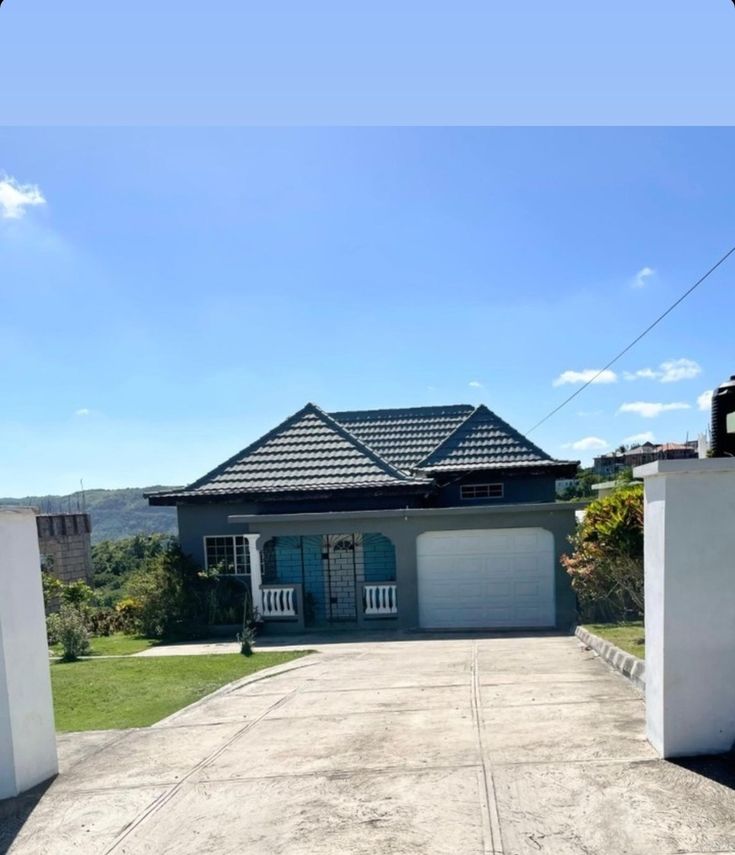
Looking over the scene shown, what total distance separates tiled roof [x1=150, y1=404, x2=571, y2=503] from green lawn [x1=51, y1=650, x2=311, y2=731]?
589 centimetres

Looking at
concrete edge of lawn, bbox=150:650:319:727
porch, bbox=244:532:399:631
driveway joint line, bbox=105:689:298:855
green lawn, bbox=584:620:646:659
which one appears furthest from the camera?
porch, bbox=244:532:399:631

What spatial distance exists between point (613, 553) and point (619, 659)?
8.16ft

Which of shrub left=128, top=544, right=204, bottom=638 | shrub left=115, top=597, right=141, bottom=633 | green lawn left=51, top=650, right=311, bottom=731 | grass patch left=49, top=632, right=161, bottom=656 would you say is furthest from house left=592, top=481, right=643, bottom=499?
shrub left=115, top=597, right=141, bottom=633

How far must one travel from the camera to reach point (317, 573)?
54.3 feet

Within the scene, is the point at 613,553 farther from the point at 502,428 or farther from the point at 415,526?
the point at 502,428

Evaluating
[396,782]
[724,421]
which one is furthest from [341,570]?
[724,421]

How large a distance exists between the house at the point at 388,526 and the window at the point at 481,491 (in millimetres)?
30

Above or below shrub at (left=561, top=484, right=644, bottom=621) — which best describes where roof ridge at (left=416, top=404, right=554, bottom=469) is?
above

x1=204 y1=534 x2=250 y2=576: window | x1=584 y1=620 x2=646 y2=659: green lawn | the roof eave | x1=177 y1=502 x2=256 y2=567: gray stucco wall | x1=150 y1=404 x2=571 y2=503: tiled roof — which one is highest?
x1=150 y1=404 x2=571 y2=503: tiled roof

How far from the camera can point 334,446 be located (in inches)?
741

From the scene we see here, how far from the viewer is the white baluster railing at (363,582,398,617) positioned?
595 inches

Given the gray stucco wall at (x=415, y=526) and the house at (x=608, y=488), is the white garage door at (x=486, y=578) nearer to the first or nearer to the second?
the gray stucco wall at (x=415, y=526)

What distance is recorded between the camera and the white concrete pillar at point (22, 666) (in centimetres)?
489

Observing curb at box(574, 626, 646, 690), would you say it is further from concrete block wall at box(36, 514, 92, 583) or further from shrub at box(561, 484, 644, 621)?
concrete block wall at box(36, 514, 92, 583)
